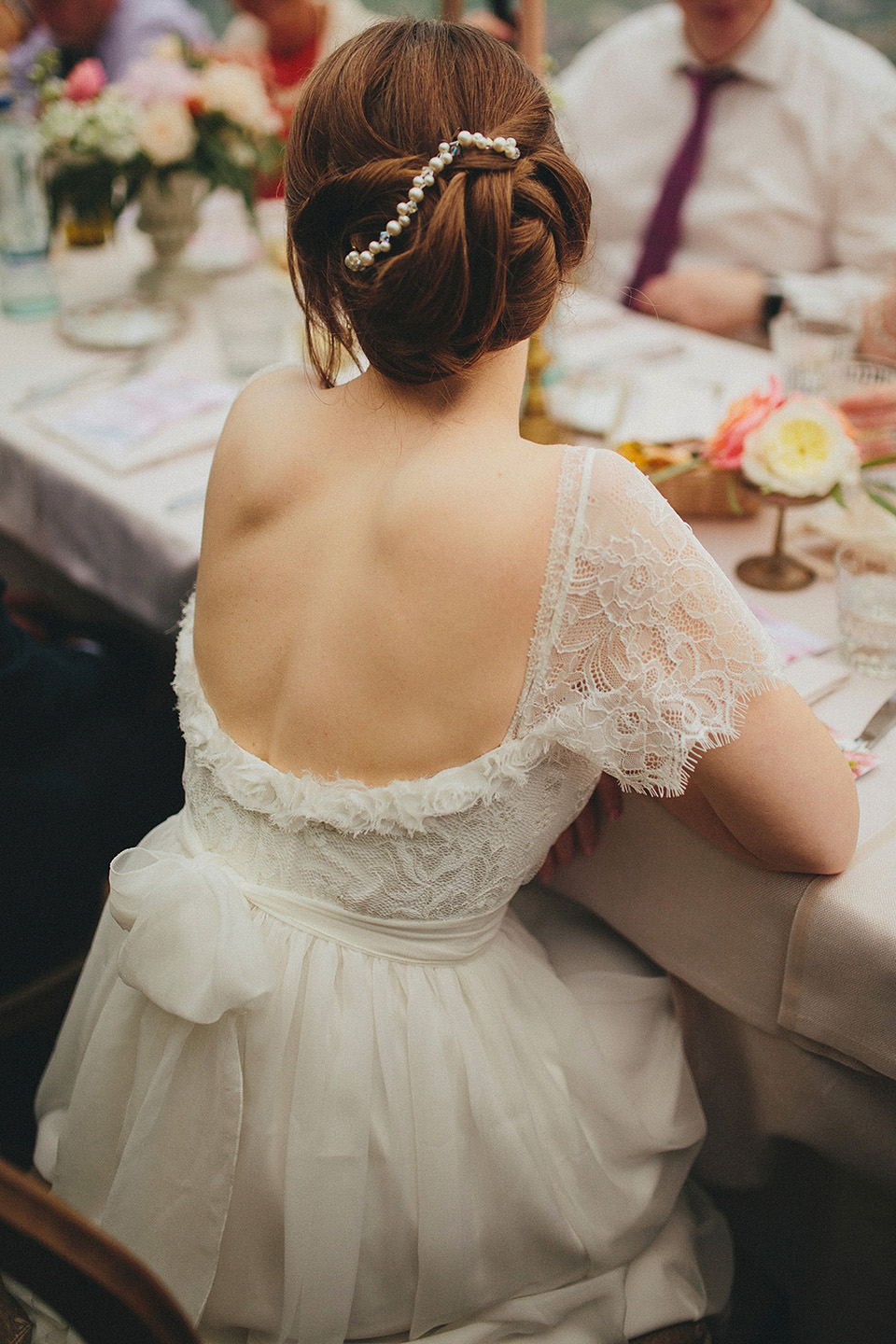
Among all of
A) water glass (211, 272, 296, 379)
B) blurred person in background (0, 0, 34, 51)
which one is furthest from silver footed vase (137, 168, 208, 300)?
blurred person in background (0, 0, 34, 51)

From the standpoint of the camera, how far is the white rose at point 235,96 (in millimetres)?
2156

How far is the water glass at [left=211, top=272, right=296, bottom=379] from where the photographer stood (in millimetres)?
1907

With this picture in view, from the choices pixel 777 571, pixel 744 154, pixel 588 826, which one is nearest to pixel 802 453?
pixel 777 571

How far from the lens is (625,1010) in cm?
115

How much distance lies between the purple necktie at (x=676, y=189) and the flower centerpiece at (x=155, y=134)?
1.26 m

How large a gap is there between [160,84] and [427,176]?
1751 millimetres

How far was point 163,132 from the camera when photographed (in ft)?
6.93

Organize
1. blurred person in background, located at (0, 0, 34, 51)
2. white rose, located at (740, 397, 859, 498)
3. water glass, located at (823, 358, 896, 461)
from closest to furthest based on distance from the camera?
white rose, located at (740, 397, 859, 498) < water glass, located at (823, 358, 896, 461) < blurred person in background, located at (0, 0, 34, 51)

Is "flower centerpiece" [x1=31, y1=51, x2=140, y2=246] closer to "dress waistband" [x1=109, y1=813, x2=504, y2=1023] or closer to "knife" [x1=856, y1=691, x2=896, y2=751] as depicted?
"dress waistband" [x1=109, y1=813, x2=504, y2=1023]

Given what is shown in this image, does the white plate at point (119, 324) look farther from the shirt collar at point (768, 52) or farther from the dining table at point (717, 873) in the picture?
the shirt collar at point (768, 52)

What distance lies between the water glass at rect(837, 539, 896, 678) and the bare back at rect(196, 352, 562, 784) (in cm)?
→ 53

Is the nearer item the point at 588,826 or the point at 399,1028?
the point at 399,1028

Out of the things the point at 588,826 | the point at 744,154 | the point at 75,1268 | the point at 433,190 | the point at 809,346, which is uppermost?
the point at 433,190

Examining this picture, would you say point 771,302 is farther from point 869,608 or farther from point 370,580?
point 370,580
